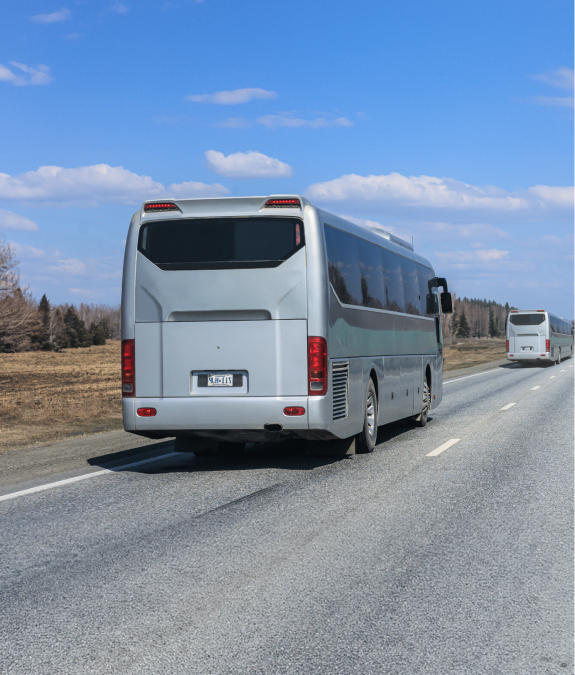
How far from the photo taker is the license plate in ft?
29.2

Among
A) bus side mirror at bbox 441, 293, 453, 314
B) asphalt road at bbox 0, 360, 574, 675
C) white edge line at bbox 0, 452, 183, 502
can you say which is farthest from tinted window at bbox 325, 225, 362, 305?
bus side mirror at bbox 441, 293, 453, 314

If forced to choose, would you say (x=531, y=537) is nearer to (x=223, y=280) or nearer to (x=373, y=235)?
(x=223, y=280)

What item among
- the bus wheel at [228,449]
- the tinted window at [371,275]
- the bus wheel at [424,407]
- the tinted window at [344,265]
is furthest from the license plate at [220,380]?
the bus wheel at [424,407]

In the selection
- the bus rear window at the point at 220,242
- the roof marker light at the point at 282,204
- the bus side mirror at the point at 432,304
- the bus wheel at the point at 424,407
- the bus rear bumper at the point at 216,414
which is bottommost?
the bus wheel at the point at 424,407

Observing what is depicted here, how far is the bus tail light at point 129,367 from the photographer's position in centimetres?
906

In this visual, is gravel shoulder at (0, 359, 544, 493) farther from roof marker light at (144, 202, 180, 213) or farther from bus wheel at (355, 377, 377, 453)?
roof marker light at (144, 202, 180, 213)

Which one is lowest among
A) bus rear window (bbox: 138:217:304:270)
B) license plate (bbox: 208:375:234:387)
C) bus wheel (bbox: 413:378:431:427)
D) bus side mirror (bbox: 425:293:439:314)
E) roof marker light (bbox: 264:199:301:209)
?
bus wheel (bbox: 413:378:431:427)

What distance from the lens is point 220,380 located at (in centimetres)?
894

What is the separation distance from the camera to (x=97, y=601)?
4.54 meters

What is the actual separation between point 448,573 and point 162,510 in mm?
2954

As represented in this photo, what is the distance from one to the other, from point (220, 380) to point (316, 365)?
1.12 metres

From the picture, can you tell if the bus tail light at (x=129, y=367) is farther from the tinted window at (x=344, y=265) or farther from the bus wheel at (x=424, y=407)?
the bus wheel at (x=424, y=407)

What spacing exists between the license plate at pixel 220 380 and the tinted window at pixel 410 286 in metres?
5.19

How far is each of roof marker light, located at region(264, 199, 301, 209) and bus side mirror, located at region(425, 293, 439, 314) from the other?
6621 millimetres
